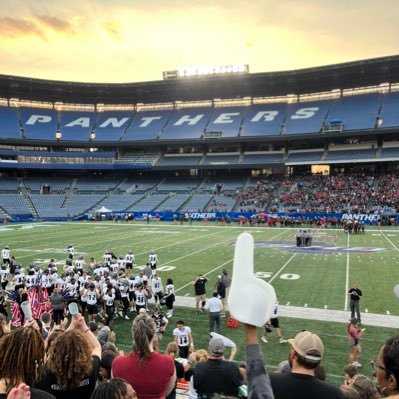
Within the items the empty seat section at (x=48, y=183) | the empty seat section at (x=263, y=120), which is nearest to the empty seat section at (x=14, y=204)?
the empty seat section at (x=48, y=183)

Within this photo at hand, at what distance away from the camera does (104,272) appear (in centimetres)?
1564

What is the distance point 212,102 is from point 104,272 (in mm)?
57289

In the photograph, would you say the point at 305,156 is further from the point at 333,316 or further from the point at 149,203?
the point at 333,316

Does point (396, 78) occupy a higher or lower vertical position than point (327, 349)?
higher

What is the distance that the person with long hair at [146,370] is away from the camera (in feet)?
12.7

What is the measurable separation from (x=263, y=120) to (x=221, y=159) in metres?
8.43

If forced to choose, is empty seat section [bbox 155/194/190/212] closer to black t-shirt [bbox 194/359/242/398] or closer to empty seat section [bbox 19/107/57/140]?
empty seat section [bbox 19/107/57/140]

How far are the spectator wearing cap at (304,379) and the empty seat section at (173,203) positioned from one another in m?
50.3

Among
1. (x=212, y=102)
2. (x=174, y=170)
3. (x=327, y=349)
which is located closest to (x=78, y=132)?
(x=174, y=170)

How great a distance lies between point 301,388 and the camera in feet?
9.12

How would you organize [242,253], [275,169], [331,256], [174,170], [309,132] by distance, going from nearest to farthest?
[242,253] < [331,256] < [309,132] < [275,169] < [174,170]

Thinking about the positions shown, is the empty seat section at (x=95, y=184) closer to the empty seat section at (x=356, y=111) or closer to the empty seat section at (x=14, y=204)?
the empty seat section at (x=14, y=204)

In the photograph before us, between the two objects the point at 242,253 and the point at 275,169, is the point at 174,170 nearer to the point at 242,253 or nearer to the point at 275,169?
the point at 275,169

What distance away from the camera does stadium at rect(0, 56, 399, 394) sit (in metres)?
37.6
